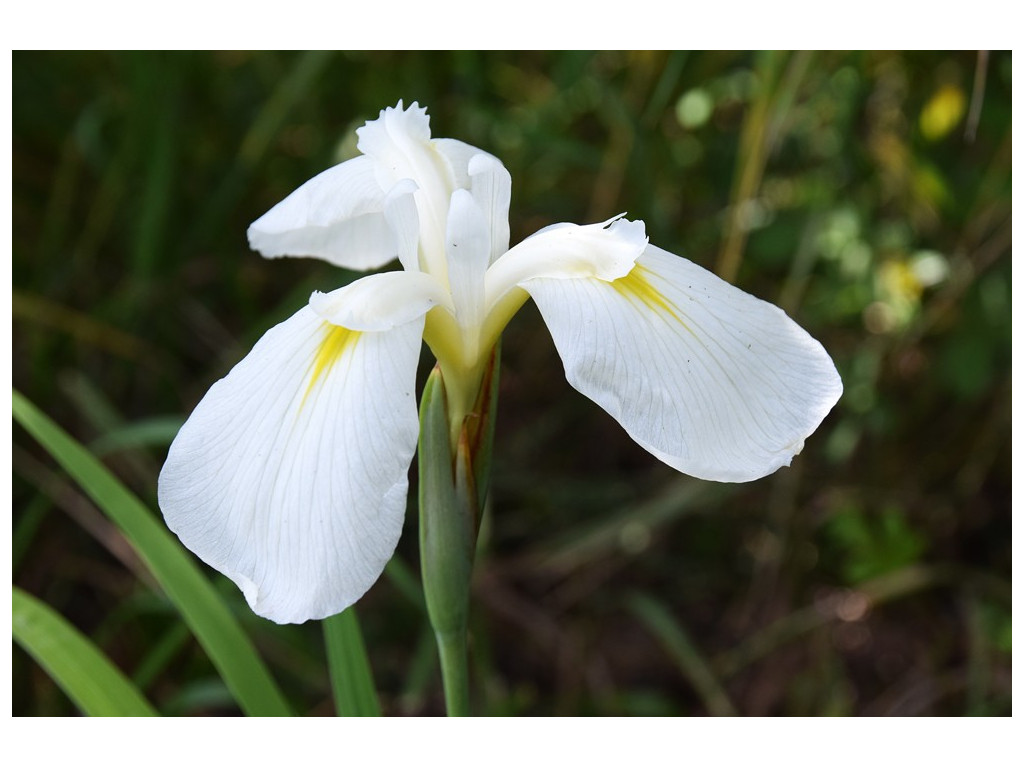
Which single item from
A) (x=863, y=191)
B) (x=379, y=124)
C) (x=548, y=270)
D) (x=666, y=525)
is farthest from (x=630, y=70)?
(x=548, y=270)

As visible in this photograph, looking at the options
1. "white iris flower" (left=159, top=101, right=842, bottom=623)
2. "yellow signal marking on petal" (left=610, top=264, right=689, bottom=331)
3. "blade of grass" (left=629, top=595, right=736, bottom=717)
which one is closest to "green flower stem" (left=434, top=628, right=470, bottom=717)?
"white iris flower" (left=159, top=101, right=842, bottom=623)

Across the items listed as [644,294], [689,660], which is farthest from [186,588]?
[689,660]

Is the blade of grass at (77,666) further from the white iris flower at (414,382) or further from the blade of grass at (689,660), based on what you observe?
the blade of grass at (689,660)

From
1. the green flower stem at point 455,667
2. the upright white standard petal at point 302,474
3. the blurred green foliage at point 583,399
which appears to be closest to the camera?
the upright white standard petal at point 302,474

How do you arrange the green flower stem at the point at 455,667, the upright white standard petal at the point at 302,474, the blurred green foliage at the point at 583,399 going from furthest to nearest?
the blurred green foliage at the point at 583,399 → the green flower stem at the point at 455,667 → the upright white standard petal at the point at 302,474

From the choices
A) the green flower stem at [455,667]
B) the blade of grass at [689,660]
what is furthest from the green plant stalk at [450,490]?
the blade of grass at [689,660]

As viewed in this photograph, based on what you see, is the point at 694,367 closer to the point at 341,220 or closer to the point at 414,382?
the point at 414,382
